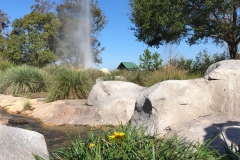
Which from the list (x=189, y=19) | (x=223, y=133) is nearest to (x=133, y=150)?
(x=223, y=133)

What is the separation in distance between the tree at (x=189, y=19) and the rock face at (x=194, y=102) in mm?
8542

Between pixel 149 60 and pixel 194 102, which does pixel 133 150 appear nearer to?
pixel 194 102

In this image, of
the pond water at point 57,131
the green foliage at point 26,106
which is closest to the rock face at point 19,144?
the pond water at point 57,131

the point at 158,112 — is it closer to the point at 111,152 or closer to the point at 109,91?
the point at 111,152

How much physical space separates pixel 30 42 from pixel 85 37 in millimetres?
5075

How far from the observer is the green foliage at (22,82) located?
11997 mm

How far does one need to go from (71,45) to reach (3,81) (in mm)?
19579

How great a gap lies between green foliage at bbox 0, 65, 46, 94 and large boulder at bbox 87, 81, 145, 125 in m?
4.64

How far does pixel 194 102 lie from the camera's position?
170 inches

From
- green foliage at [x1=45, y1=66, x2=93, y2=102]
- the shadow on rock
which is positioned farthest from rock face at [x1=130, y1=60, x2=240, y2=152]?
green foliage at [x1=45, y1=66, x2=93, y2=102]

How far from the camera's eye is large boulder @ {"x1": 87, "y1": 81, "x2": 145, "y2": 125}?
24.0 ft

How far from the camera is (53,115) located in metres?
8.06

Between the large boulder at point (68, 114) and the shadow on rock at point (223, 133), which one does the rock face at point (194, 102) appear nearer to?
the shadow on rock at point (223, 133)

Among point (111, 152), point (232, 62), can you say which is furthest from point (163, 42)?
point (111, 152)
